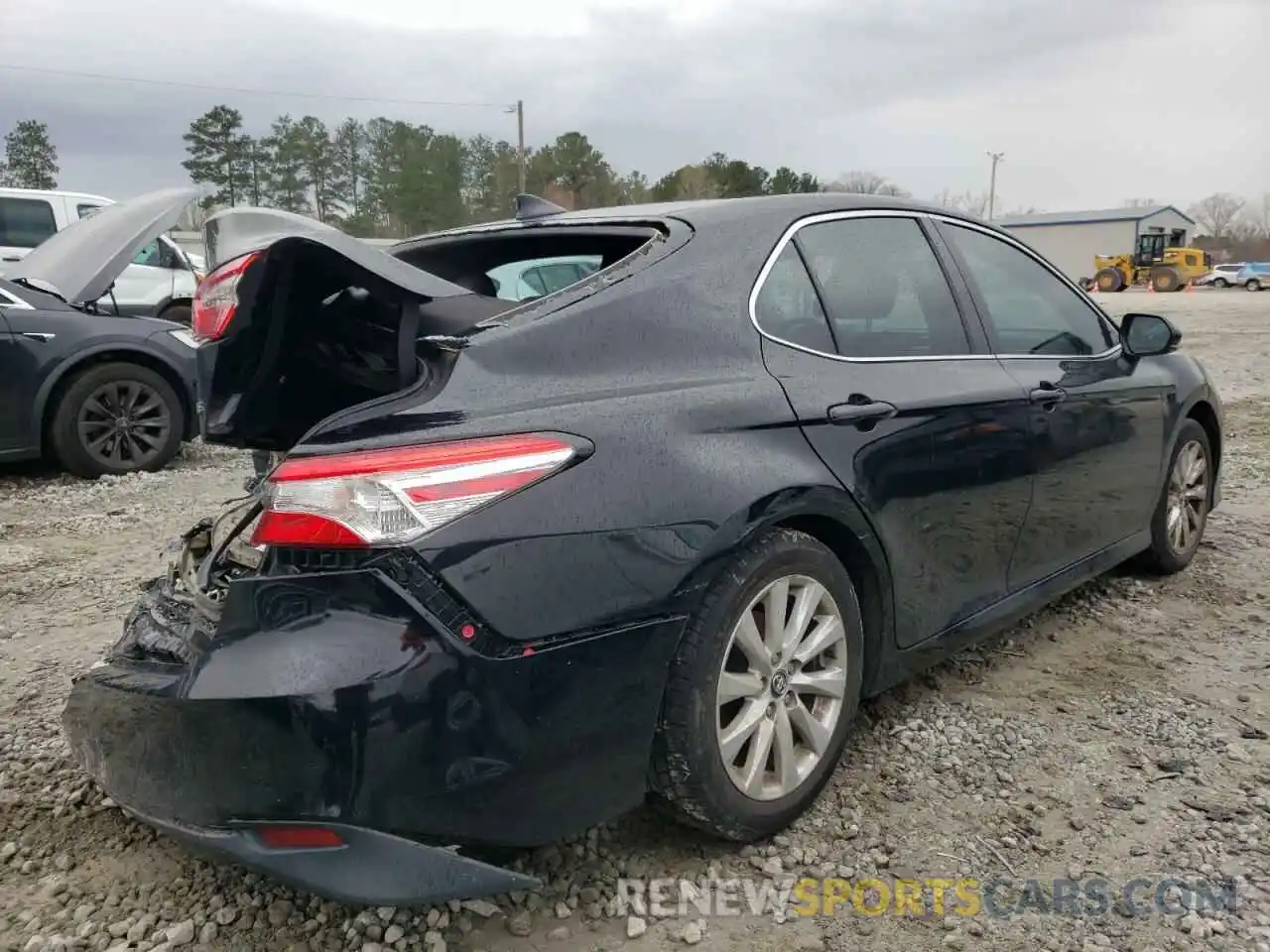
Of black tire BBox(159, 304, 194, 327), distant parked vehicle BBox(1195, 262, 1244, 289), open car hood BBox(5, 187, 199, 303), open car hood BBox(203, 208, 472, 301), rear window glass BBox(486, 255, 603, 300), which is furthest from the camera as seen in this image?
distant parked vehicle BBox(1195, 262, 1244, 289)

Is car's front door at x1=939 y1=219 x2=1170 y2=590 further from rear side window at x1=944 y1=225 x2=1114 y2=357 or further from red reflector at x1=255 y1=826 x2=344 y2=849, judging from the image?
red reflector at x1=255 y1=826 x2=344 y2=849

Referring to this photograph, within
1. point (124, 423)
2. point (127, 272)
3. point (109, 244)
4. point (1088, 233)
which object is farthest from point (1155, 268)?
point (109, 244)

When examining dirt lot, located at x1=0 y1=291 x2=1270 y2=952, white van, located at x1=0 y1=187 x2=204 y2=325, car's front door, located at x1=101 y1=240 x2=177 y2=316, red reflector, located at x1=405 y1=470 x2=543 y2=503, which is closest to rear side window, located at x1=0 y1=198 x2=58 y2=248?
white van, located at x1=0 y1=187 x2=204 y2=325

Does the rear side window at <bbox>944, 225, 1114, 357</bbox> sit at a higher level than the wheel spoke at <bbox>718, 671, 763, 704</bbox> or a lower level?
higher

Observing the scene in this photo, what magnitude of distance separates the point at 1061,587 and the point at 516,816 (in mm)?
2267

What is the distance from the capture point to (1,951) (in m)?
2.01

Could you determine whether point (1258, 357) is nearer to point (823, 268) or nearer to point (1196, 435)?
point (1196, 435)

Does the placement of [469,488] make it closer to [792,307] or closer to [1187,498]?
[792,307]

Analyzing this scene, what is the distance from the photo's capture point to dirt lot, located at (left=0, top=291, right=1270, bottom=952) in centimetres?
204

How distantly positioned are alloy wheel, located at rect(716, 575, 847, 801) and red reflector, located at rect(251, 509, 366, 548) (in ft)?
2.70

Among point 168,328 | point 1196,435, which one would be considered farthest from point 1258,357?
point 168,328

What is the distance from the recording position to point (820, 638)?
2.33 meters

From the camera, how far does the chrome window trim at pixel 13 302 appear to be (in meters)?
5.95

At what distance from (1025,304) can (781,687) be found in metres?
1.84
